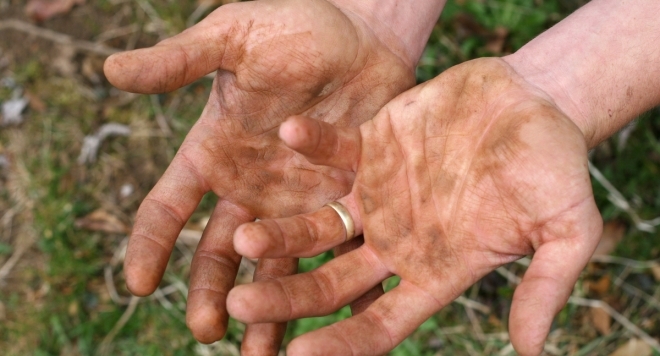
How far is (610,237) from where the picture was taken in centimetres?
347

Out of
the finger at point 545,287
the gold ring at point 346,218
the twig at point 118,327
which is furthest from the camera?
the twig at point 118,327

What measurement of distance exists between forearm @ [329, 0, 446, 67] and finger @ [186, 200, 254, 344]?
111 centimetres

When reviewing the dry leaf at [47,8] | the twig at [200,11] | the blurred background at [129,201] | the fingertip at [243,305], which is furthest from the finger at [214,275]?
the dry leaf at [47,8]

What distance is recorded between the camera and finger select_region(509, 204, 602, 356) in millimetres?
1821

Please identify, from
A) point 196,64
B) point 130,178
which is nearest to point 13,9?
point 130,178

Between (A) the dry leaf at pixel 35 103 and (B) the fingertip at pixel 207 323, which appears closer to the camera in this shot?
(B) the fingertip at pixel 207 323

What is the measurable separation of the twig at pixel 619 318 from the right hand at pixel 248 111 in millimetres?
1591

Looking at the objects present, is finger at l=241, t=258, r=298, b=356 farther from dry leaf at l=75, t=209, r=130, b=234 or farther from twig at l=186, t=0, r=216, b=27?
twig at l=186, t=0, r=216, b=27

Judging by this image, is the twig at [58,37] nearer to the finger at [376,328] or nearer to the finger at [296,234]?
the finger at [296,234]

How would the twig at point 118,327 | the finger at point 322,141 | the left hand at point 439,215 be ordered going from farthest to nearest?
the twig at point 118,327
the finger at point 322,141
the left hand at point 439,215

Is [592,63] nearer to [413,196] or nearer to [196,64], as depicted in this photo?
[413,196]

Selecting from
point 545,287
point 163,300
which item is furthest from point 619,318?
point 163,300

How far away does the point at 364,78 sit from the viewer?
108 inches

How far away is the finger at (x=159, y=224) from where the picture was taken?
2160mm
